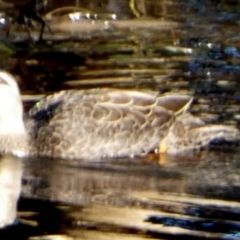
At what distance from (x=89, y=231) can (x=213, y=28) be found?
9.31m

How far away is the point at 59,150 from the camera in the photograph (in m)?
11.0

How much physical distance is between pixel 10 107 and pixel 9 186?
1.52m

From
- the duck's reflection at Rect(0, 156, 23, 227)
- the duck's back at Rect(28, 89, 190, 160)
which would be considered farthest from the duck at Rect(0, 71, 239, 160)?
the duck's reflection at Rect(0, 156, 23, 227)

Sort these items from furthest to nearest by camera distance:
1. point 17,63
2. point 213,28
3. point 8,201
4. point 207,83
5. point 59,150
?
point 213,28 < point 17,63 < point 207,83 < point 59,150 < point 8,201

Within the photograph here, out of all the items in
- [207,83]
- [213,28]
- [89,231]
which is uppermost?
[213,28]

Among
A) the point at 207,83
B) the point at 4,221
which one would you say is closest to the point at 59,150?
the point at 4,221

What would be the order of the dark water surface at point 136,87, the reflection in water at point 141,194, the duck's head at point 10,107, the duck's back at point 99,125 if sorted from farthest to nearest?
1. the duck's head at point 10,107
2. the duck's back at point 99,125
3. the dark water surface at point 136,87
4. the reflection in water at point 141,194

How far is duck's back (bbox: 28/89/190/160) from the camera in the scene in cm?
1107

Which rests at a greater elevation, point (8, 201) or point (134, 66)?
point (134, 66)

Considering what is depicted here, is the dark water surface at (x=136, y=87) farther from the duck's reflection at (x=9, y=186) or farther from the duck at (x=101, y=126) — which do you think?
the duck at (x=101, y=126)

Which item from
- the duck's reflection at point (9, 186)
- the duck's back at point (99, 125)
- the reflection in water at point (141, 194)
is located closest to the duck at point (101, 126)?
the duck's back at point (99, 125)

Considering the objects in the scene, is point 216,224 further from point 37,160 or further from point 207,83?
point 207,83

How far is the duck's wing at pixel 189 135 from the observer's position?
37.6 feet

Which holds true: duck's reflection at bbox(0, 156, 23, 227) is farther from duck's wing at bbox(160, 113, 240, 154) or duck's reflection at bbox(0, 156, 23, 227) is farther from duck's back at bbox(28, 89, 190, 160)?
duck's wing at bbox(160, 113, 240, 154)
